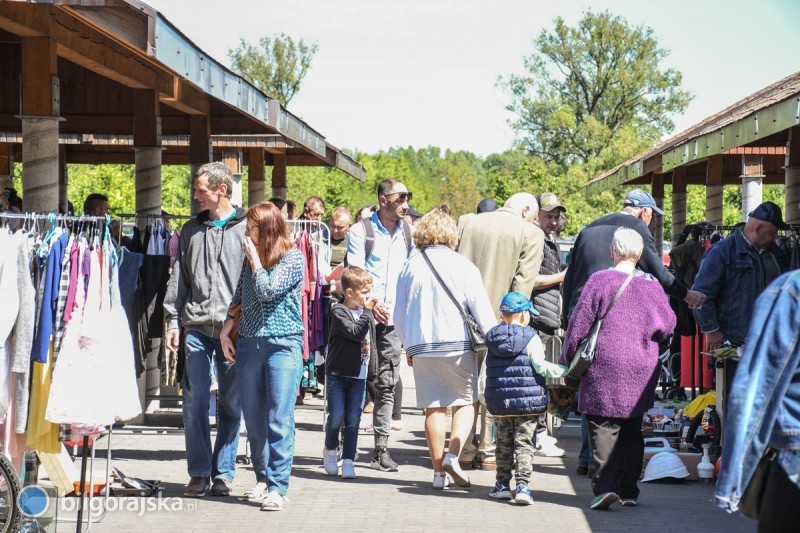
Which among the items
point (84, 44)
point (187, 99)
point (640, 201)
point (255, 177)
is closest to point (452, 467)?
point (640, 201)

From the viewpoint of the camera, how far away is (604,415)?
7586mm

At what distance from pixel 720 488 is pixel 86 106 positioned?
37.2ft

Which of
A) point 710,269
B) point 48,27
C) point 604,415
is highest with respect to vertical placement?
point 48,27

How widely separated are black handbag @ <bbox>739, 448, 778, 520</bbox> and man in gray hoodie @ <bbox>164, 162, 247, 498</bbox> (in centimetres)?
436

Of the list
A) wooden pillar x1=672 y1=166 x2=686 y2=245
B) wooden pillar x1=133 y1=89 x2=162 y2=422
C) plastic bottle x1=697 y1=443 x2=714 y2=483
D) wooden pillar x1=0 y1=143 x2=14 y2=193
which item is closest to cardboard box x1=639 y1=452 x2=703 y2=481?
plastic bottle x1=697 y1=443 x2=714 y2=483

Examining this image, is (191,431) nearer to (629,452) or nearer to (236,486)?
(236,486)

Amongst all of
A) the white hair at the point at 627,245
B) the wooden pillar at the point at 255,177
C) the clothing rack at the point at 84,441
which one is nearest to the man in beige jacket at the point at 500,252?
the white hair at the point at 627,245

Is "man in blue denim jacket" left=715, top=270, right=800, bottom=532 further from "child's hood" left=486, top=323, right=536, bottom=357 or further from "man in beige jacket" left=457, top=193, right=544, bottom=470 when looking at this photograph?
"man in beige jacket" left=457, top=193, right=544, bottom=470

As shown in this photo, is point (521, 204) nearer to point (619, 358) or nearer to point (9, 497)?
point (619, 358)

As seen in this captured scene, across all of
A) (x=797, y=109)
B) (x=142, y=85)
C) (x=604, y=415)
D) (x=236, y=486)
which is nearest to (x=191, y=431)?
(x=236, y=486)

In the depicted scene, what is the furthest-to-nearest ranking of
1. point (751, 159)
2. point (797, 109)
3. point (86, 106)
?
point (751, 159) → point (86, 106) → point (797, 109)

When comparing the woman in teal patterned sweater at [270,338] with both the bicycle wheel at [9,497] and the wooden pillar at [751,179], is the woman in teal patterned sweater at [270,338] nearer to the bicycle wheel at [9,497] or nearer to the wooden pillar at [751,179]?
the bicycle wheel at [9,497]

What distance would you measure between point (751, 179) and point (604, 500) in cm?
899

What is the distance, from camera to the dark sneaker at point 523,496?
25.5 ft
